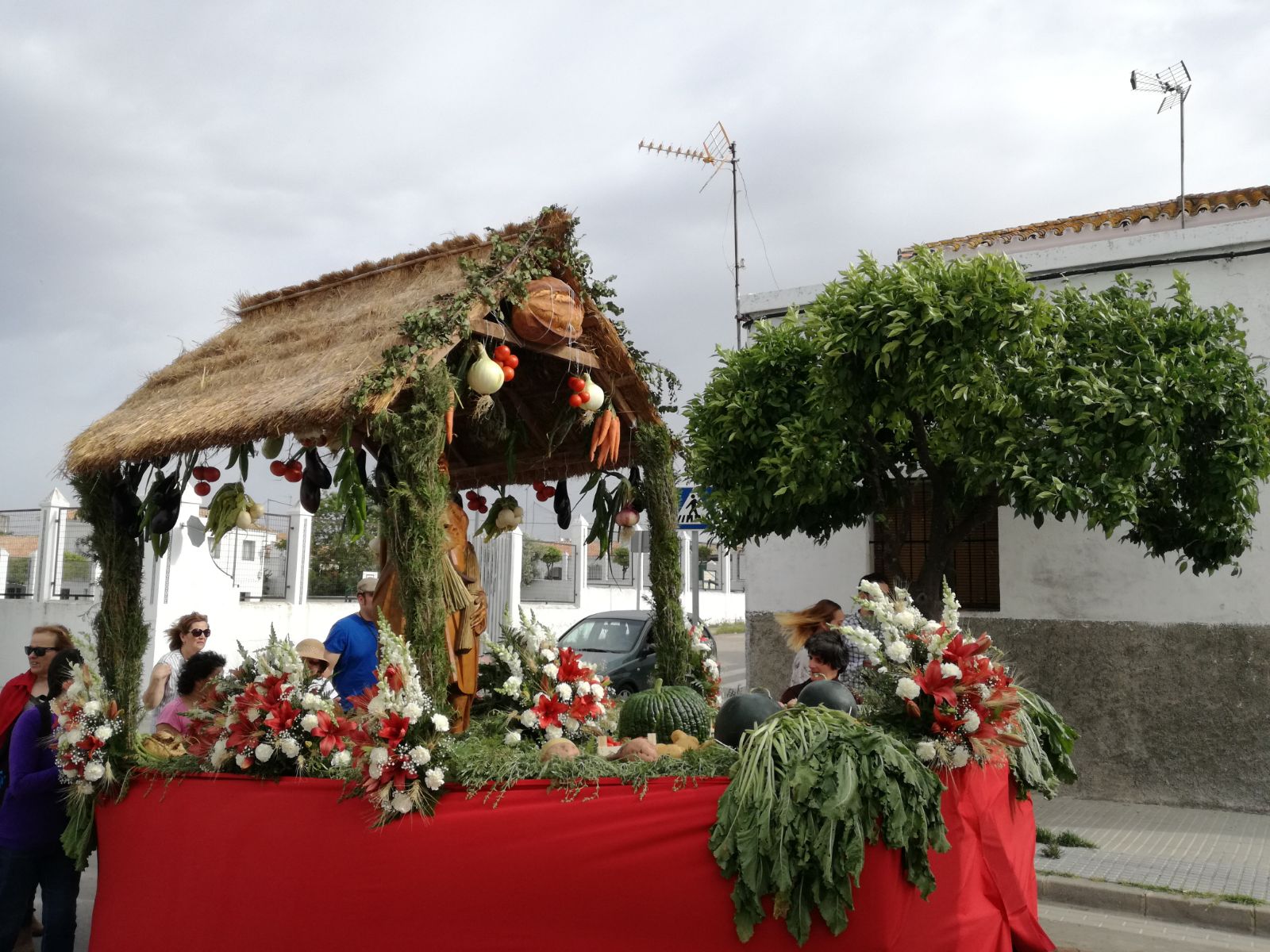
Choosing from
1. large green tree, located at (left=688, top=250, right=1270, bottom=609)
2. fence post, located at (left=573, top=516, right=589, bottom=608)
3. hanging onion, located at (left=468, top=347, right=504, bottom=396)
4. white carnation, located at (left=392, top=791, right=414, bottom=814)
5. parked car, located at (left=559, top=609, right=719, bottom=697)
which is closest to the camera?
white carnation, located at (left=392, top=791, right=414, bottom=814)

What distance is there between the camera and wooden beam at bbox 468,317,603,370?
4.75 metres

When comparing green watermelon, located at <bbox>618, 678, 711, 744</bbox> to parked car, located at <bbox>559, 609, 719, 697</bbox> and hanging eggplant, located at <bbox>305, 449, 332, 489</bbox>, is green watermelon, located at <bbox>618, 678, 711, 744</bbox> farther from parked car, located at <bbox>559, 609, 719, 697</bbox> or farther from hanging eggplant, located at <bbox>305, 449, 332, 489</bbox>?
parked car, located at <bbox>559, 609, 719, 697</bbox>

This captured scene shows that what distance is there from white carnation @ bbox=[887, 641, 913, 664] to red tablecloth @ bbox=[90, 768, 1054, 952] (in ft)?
1.57

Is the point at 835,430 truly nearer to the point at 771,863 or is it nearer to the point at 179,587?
the point at 771,863

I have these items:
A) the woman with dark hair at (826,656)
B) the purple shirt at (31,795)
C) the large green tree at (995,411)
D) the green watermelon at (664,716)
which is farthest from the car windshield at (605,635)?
the purple shirt at (31,795)

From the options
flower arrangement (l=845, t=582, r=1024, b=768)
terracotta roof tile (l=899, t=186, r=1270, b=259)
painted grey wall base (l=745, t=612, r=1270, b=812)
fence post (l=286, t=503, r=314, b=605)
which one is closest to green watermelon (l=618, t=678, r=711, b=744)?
flower arrangement (l=845, t=582, r=1024, b=768)

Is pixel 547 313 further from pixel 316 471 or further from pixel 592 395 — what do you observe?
pixel 316 471

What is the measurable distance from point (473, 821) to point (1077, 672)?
6.70m

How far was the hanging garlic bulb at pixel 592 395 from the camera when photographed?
5207 mm

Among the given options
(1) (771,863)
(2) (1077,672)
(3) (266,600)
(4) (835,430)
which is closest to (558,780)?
(1) (771,863)

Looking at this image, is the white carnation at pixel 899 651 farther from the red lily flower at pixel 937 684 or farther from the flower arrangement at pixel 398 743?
the flower arrangement at pixel 398 743

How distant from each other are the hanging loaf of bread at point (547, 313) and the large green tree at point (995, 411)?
1.67 m

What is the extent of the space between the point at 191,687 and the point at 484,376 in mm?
2310

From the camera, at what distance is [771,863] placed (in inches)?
126
